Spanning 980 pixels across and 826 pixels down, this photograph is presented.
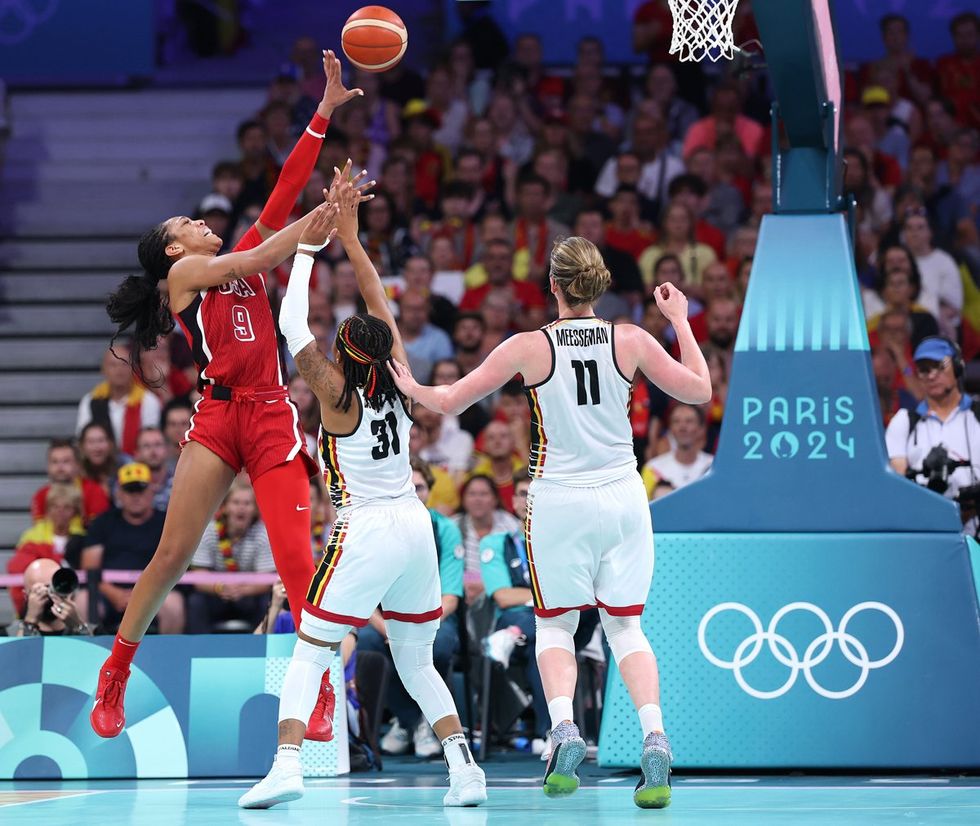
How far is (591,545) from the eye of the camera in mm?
7051

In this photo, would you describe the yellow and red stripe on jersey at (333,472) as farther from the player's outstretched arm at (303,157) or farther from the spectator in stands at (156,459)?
the spectator in stands at (156,459)

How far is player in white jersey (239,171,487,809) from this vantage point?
695 cm

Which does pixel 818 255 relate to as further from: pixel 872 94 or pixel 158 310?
pixel 872 94

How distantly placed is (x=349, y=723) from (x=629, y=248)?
19.4ft

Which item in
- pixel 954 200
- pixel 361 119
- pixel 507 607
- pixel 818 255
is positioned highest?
pixel 361 119

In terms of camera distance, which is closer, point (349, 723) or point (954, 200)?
point (349, 723)

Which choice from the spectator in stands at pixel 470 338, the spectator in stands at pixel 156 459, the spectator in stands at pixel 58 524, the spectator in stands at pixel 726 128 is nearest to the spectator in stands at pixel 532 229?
the spectator in stands at pixel 470 338

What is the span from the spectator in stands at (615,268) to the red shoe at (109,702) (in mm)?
6382

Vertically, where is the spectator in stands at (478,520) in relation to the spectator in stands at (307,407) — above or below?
below

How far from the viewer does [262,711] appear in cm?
882

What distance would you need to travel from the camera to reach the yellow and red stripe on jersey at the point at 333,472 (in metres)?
7.11

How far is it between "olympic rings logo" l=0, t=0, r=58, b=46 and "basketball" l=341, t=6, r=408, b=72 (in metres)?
10.2

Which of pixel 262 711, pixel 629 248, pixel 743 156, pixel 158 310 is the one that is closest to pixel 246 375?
pixel 158 310

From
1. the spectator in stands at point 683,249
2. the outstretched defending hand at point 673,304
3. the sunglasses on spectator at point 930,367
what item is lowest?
the sunglasses on spectator at point 930,367
